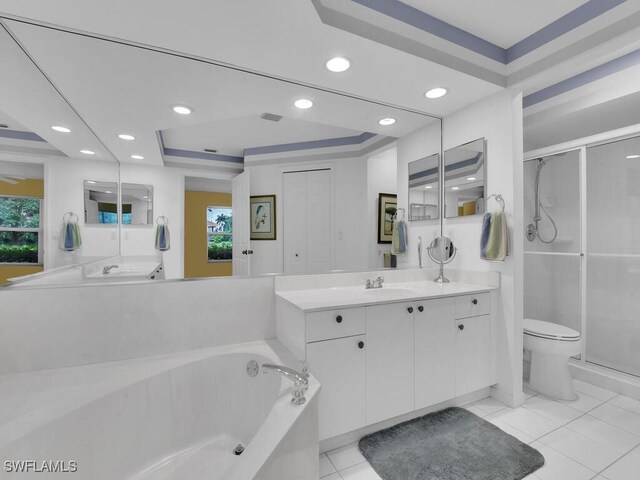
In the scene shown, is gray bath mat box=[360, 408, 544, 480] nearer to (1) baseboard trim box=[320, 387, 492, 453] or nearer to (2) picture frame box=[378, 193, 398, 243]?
(1) baseboard trim box=[320, 387, 492, 453]

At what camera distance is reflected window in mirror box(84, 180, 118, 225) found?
5.60 ft

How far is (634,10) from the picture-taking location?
1502 mm

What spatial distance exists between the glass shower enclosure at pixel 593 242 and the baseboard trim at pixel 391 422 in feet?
4.14

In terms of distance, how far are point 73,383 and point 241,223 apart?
1147 millimetres

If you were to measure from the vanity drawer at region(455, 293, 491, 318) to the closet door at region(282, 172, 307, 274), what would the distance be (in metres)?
1.12

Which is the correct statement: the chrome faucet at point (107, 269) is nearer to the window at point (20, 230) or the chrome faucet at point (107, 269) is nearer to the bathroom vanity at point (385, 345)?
the window at point (20, 230)

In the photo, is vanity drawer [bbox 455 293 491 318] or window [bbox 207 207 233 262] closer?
window [bbox 207 207 233 262]

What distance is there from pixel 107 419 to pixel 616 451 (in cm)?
266

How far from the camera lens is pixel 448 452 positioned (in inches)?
65.0

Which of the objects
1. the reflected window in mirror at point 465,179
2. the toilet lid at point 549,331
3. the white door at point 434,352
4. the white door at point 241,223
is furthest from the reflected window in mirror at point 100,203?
the toilet lid at point 549,331

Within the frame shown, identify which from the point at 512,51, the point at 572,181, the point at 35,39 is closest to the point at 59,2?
the point at 35,39

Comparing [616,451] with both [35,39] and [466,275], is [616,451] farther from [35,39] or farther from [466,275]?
[35,39]

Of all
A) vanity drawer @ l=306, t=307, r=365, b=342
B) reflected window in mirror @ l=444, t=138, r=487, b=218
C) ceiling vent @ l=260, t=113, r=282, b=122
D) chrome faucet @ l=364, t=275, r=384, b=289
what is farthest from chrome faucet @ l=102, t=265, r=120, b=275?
reflected window in mirror @ l=444, t=138, r=487, b=218

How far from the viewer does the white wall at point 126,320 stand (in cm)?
148
